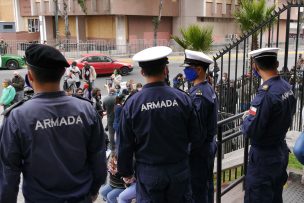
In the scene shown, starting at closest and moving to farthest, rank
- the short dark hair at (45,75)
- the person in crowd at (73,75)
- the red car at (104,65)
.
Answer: the short dark hair at (45,75), the person in crowd at (73,75), the red car at (104,65)

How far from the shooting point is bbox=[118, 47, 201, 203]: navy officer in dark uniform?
2902mm

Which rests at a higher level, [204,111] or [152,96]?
[152,96]

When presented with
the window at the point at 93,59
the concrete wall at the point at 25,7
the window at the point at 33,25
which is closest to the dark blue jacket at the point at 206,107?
the window at the point at 93,59

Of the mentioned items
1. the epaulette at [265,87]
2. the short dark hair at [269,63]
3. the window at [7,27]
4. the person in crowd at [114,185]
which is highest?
the window at [7,27]

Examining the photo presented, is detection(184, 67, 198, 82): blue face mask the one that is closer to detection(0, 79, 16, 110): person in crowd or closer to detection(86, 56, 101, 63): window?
detection(0, 79, 16, 110): person in crowd

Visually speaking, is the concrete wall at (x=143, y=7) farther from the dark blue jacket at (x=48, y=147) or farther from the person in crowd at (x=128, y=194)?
the dark blue jacket at (x=48, y=147)

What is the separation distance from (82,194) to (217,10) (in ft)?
127

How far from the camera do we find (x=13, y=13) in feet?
130

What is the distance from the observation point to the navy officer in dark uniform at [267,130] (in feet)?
11.2

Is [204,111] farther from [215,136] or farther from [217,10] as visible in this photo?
[217,10]

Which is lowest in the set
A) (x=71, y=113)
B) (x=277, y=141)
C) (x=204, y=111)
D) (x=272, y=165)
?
(x=272, y=165)

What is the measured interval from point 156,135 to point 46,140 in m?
0.87

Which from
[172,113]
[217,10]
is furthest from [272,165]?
[217,10]

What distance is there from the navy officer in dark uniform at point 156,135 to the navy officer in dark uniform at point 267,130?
75 centimetres
